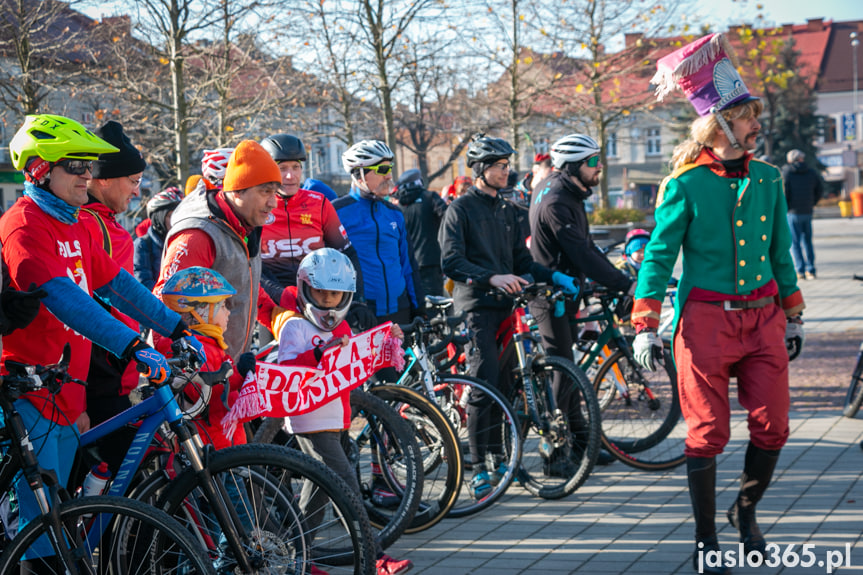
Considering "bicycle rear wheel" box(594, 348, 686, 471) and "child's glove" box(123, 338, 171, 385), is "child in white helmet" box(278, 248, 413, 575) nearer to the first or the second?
"child's glove" box(123, 338, 171, 385)

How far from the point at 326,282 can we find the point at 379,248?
1761 millimetres

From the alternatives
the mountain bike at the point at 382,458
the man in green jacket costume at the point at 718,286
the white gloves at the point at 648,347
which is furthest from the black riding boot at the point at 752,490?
the mountain bike at the point at 382,458

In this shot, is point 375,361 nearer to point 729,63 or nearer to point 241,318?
point 241,318

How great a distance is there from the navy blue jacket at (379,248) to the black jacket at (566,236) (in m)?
0.98

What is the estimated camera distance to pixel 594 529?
5.20 meters

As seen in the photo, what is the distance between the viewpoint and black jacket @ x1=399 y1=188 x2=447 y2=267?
9766mm

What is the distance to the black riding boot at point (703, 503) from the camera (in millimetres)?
4391

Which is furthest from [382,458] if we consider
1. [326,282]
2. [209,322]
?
[209,322]

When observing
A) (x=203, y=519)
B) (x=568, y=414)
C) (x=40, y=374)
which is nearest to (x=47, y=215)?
(x=40, y=374)

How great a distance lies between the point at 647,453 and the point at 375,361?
109 inches

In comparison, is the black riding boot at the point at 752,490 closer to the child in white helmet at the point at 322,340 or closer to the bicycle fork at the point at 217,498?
the child in white helmet at the point at 322,340

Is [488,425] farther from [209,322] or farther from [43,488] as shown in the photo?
[43,488]

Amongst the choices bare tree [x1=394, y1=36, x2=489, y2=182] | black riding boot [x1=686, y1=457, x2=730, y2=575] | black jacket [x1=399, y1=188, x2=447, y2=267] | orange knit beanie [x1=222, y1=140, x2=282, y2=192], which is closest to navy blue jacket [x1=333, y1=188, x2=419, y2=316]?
orange knit beanie [x1=222, y1=140, x2=282, y2=192]

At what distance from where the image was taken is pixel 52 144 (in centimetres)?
352
